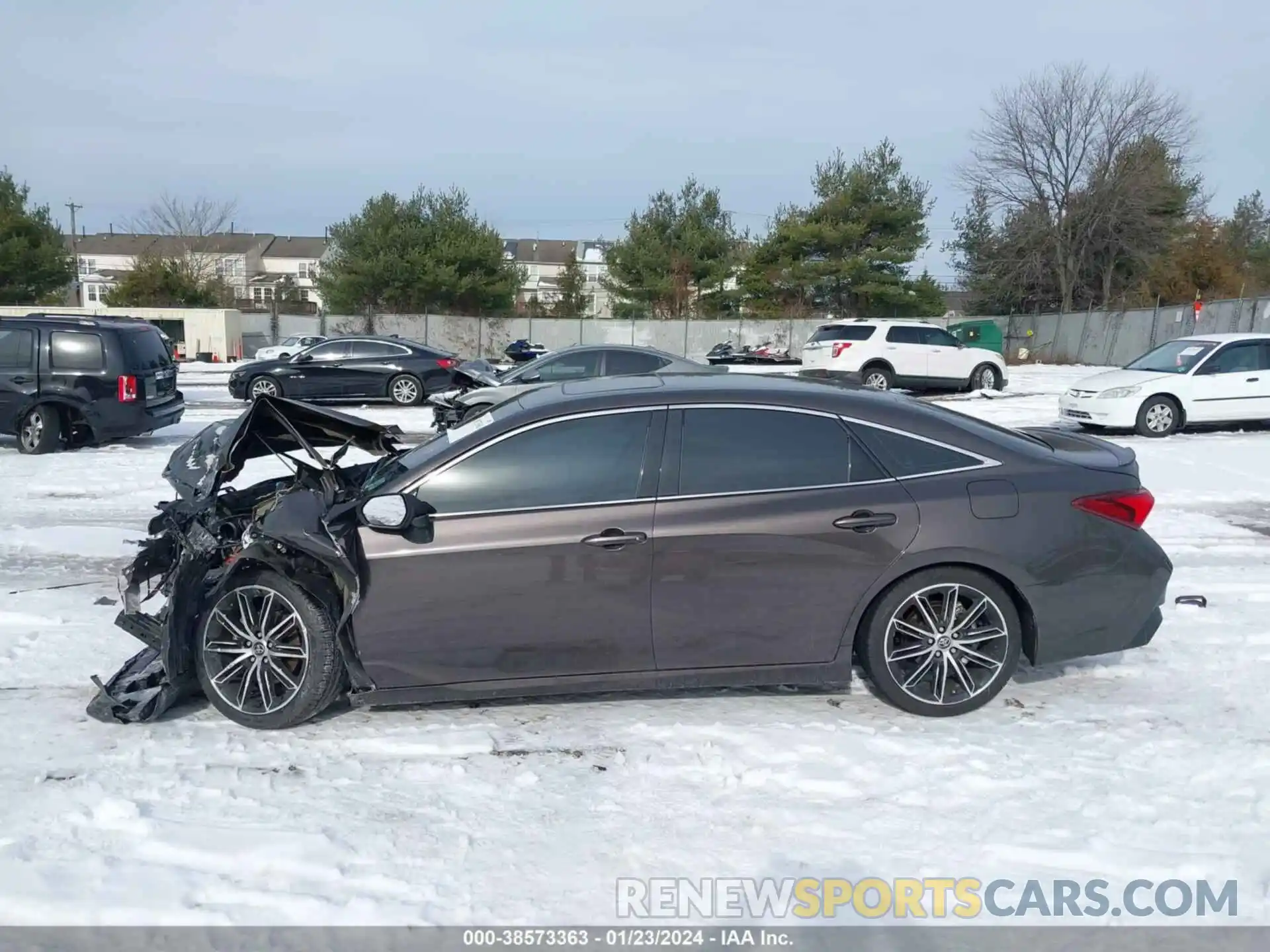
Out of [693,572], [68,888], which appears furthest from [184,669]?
[693,572]

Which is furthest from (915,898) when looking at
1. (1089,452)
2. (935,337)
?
(935,337)

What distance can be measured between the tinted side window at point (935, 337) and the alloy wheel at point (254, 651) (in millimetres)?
19171

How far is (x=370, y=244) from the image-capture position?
44688mm

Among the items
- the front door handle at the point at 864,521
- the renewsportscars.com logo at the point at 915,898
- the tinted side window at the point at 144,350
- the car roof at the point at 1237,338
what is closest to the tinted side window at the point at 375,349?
the tinted side window at the point at 144,350

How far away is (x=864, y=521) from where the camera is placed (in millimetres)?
4320

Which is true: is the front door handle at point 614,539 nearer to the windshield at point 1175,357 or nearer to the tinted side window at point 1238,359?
the windshield at point 1175,357

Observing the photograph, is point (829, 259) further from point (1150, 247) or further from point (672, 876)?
point (672, 876)

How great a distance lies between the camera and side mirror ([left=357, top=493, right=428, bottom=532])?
4.14 meters

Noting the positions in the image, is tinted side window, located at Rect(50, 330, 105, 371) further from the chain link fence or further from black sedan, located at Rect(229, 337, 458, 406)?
the chain link fence

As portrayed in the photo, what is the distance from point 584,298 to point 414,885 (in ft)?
183

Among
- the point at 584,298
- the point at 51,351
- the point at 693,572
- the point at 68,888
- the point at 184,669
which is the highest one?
the point at 584,298

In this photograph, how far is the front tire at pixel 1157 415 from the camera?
14.0m

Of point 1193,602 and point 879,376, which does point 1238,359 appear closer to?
point 879,376

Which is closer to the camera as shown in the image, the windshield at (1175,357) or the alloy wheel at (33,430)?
the alloy wheel at (33,430)
